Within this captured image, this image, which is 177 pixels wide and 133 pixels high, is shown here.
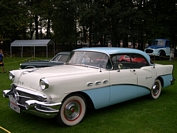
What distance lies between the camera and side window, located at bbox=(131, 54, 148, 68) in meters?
5.56

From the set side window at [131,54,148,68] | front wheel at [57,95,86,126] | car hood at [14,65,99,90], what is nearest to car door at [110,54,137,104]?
side window at [131,54,148,68]

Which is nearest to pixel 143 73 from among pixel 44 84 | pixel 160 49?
pixel 44 84

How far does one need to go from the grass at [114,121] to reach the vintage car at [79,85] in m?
0.29

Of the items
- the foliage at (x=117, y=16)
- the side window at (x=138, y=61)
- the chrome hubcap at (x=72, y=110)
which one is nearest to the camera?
the chrome hubcap at (x=72, y=110)

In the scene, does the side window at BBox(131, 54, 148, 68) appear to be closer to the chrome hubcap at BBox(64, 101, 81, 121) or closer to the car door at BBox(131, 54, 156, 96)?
the car door at BBox(131, 54, 156, 96)

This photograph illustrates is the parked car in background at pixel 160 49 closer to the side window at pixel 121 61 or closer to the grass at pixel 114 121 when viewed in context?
the grass at pixel 114 121

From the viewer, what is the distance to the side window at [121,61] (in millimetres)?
4902

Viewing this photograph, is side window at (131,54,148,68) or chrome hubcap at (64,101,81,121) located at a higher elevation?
side window at (131,54,148,68)

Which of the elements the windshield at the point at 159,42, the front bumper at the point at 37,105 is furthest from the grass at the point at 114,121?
the windshield at the point at 159,42

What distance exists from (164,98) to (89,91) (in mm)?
3190

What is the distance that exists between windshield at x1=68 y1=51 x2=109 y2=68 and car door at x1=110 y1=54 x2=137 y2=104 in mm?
262

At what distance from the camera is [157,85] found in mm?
6348

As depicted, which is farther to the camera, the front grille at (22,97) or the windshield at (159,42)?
the windshield at (159,42)

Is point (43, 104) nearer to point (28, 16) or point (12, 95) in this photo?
point (12, 95)
